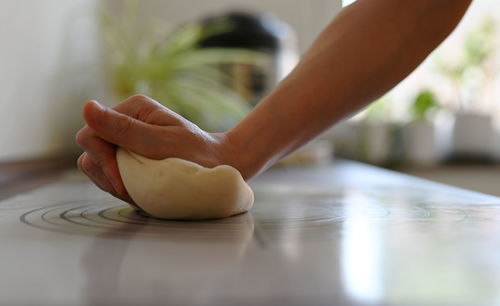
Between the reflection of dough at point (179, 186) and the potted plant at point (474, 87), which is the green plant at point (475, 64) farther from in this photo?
the reflection of dough at point (179, 186)

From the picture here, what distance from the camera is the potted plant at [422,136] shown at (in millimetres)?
2172

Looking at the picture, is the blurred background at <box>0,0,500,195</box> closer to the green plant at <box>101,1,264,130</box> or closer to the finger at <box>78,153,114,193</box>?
the green plant at <box>101,1,264,130</box>

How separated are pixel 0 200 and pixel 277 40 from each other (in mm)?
1294

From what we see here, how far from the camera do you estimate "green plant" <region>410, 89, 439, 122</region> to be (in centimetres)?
220

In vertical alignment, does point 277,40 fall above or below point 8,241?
above

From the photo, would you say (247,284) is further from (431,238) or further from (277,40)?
(277,40)

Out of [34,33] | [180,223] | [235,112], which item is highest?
[34,33]

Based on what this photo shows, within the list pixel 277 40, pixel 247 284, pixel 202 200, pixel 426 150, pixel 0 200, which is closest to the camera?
pixel 247 284

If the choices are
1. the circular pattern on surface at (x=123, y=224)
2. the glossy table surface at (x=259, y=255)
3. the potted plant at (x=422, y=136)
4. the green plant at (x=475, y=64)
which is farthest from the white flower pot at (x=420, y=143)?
the circular pattern on surface at (x=123, y=224)

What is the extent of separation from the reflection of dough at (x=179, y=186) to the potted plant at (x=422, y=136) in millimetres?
1754

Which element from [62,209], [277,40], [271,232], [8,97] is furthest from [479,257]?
[277,40]

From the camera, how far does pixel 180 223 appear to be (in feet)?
1.80

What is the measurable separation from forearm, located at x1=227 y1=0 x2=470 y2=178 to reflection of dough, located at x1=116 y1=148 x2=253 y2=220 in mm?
56

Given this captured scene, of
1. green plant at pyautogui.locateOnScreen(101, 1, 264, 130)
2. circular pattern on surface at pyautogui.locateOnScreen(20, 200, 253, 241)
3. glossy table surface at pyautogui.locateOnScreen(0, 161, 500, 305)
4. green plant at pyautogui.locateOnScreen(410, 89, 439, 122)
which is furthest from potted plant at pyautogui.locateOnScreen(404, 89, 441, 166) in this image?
circular pattern on surface at pyautogui.locateOnScreen(20, 200, 253, 241)
